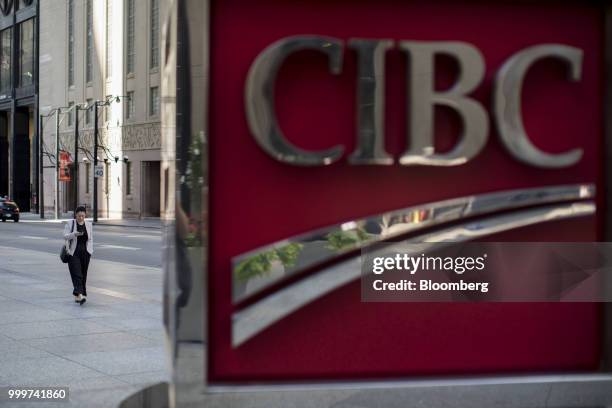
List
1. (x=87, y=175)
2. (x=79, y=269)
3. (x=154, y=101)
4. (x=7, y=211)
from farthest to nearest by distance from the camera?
(x=87, y=175), (x=154, y=101), (x=7, y=211), (x=79, y=269)

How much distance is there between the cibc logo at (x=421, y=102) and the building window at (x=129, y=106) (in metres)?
53.2

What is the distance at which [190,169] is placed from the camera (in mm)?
3723

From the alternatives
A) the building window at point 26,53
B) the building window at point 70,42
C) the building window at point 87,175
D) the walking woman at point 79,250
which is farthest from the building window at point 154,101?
the walking woman at point 79,250

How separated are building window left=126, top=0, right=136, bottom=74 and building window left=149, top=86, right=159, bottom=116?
9.66 feet

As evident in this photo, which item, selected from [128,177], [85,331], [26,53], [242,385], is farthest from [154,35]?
[242,385]

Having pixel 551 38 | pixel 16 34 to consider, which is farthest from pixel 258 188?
pixel 16 34

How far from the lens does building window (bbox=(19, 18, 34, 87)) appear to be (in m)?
73.0

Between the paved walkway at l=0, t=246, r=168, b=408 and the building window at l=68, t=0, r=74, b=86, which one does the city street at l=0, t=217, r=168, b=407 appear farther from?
the building window at l=68, t=0, r=74, b=86

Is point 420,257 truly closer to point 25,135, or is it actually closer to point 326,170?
point 326,170

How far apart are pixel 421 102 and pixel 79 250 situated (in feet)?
32.9

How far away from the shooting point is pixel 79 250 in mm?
12922

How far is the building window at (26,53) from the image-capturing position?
2874 inches

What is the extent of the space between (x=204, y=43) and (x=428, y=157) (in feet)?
3.75

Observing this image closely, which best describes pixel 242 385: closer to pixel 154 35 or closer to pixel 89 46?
pixel 154 35
